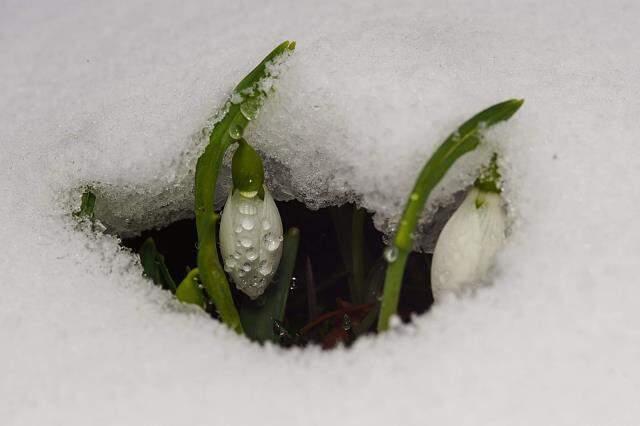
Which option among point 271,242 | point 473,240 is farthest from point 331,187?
point 473,240

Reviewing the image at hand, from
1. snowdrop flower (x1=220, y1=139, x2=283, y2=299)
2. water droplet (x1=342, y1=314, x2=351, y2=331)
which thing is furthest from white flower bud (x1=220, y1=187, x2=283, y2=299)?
water droplet (x1=342, y1=314, x2=351, y2=331)

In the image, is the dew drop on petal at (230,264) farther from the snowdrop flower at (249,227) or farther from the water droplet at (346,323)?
the water droplet at (346,323)

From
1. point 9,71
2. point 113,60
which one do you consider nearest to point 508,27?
point 113,60

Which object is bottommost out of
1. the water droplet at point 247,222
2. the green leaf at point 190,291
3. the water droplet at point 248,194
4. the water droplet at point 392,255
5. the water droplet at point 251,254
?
the green leaf at point 190,291

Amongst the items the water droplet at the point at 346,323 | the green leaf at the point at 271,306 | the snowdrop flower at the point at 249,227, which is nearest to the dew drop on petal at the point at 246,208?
the snowdrop flower at the point at 249,227

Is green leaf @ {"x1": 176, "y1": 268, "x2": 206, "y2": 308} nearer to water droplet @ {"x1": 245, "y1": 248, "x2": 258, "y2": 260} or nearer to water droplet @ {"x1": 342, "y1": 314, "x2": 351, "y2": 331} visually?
water droplet @ {"x1": 245, "y1": 248, "x2": 258, "y2": 260}

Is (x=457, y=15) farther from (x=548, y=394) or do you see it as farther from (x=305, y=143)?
(x=548, y=394)
